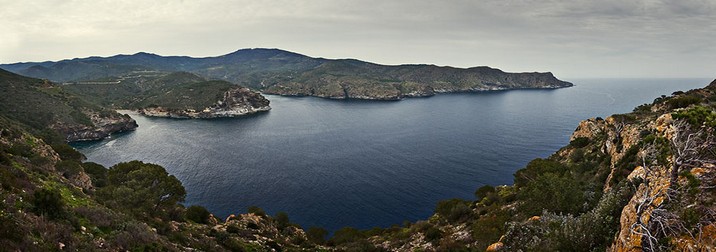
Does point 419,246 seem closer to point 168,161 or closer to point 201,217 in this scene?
point 201,217

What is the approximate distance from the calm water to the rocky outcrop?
30.8 feet

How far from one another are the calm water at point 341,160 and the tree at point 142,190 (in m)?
27.1

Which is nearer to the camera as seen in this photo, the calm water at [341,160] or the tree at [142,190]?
the tree at [142,190]

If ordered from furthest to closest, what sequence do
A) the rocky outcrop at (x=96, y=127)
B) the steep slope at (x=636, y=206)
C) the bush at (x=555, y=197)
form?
the rocky outcrop at (x=96, y=127)
the bush at (x=555, y=197)
the steep slope at (x=636, y=206)

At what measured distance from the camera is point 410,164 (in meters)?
106

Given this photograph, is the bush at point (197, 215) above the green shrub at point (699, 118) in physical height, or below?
below

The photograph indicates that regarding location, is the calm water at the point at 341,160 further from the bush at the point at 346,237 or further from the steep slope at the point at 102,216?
the steep slope at the point at 102,216

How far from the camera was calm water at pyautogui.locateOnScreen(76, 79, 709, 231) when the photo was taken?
255 ft

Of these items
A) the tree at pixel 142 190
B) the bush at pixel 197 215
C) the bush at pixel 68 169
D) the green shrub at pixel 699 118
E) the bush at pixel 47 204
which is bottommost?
the bush at pixel 197 215

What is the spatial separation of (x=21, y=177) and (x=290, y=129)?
152 m

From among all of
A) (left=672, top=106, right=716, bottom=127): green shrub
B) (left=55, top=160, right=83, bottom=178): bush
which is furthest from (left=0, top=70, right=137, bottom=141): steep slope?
(left=672, top=106, right=716, bottom=127): green shrub

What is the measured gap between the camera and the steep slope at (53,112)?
446ft

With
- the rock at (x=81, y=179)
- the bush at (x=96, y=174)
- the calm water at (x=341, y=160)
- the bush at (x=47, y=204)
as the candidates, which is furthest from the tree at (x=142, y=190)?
the calm water at (x=341, y=160)

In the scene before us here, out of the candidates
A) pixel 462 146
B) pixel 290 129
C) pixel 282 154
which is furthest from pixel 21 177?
pixel 290 129
